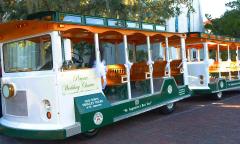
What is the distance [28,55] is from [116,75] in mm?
2389

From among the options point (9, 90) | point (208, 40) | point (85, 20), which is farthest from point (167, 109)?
point (9, 90)

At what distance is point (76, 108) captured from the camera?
660cm

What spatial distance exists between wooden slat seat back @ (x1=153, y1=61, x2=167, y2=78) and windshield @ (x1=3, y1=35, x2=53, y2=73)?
3.98 meters

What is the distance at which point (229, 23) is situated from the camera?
833 inches

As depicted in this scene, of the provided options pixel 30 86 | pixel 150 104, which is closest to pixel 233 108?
pixel 150 104

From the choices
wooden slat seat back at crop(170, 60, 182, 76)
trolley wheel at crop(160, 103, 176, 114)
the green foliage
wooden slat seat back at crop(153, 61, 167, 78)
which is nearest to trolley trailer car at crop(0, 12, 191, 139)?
trolley wheel at crop(160, 103, 176, 114)

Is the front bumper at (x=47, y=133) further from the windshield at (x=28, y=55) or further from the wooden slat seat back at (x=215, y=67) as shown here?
the wooden slat seat back at (x=215, y=67)

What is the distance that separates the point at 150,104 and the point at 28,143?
3.15 m

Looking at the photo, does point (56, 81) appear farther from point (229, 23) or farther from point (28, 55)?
point (229, 23)

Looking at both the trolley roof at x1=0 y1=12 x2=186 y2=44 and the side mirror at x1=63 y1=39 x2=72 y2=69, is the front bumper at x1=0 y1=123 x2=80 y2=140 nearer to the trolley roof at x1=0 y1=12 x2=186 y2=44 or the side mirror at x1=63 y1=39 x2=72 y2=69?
the side mirror at x1=63 y1=39 x2=72 y2=69

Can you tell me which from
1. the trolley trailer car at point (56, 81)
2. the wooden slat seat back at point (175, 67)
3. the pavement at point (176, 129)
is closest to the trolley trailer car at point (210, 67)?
the wooden slat seat back at point (175, 67)

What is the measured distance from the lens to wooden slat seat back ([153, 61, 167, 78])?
9.81 metres

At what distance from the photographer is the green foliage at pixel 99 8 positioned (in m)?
10.9

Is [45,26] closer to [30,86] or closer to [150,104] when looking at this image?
[30,86]
